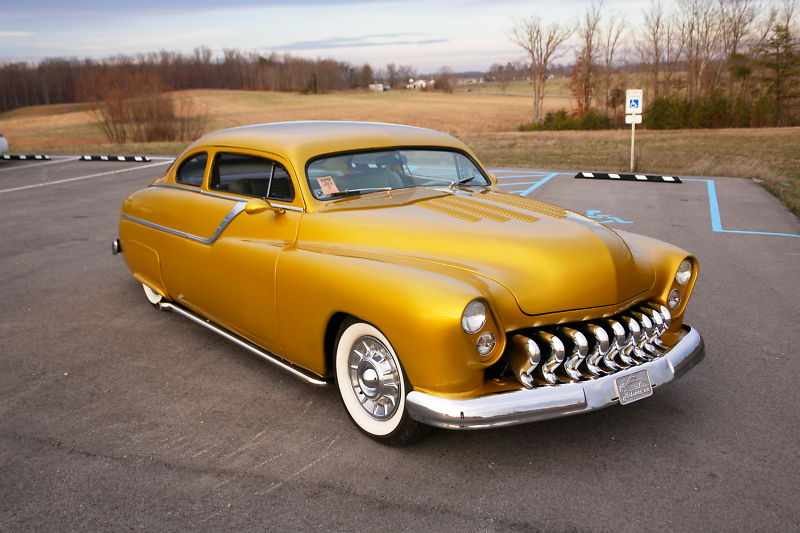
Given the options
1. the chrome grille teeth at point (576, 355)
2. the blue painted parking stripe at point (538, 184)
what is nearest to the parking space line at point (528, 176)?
the blue painted parking stripe at point (538, 184)

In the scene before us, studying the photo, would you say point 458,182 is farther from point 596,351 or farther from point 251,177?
A: point 596,351

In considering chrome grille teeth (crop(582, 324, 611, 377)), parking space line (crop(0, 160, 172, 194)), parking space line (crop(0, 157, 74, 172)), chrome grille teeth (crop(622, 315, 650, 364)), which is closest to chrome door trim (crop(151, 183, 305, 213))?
chrome grille teeth (crop(582, 324, 611, 377))

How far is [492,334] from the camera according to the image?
3049 millimetres

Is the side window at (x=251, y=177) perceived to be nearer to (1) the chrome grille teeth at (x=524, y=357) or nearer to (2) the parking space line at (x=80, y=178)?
Result: (1) the chrome grille teeth at (x=524, y=357)

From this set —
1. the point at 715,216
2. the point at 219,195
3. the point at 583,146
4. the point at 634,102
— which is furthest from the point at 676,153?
the point at 219,195

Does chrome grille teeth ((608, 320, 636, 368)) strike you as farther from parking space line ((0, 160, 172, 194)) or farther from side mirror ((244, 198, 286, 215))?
parking space line ((0, 160, 172, 194))

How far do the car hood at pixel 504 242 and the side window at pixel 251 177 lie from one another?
41 centimetres

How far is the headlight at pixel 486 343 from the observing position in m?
3.02

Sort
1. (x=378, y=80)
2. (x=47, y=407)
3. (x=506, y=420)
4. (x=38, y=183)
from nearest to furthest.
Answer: (x=506, y=420) < (x=47, y=407) < (x=38, y=183) < (x=378, y=80)

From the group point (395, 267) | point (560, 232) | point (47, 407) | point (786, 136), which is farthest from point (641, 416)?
point (786, 136)

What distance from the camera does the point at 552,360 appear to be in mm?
3125

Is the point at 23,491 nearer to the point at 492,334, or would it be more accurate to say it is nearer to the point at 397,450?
the point at 397,450

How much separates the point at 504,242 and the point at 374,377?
0.99 meters

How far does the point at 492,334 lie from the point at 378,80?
110547 millimetres
